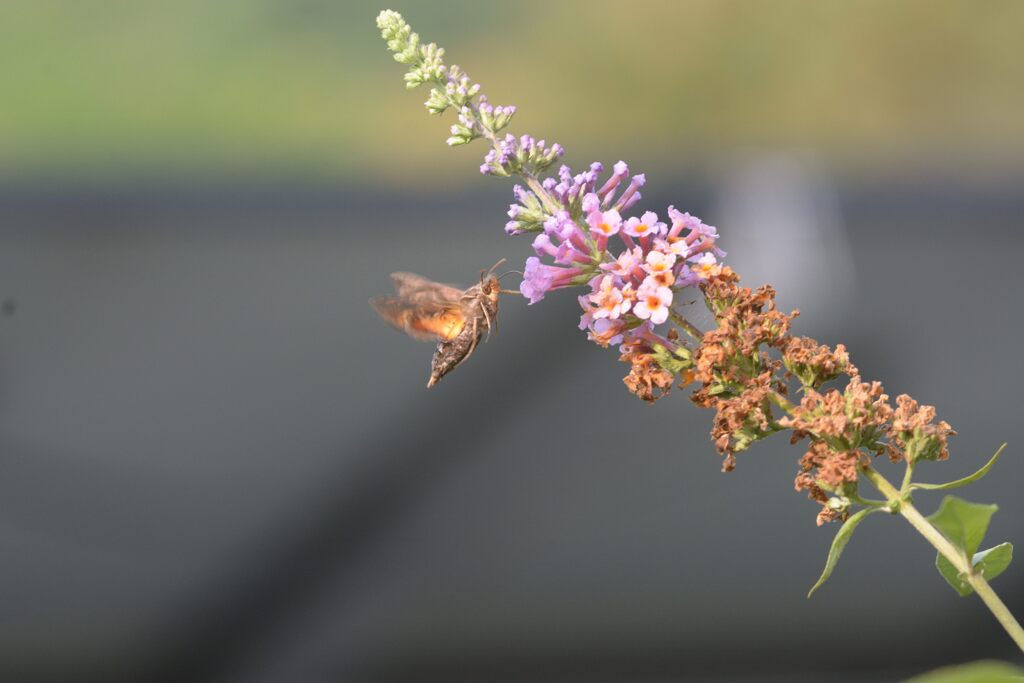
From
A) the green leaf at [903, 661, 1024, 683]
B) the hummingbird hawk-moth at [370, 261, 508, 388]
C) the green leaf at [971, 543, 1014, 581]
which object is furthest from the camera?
the hummingbird hawk-moth at [370, 261, 508, 388]

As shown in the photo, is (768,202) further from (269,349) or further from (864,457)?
(864,457)

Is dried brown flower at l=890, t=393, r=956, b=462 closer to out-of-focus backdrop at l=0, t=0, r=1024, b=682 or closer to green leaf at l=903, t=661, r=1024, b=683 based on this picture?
green leaf at l=903, t=661, r=1024, b=683

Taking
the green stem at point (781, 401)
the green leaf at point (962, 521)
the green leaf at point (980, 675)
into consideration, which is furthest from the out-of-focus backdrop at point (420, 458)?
the green leaf at point (980, 675)

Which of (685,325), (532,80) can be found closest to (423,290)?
(685,325)

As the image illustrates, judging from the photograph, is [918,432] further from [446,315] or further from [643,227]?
[446,315]

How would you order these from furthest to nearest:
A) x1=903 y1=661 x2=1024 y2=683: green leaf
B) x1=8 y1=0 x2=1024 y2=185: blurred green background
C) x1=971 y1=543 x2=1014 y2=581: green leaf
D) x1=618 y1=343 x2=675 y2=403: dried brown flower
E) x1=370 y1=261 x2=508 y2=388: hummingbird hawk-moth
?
x1=8 y1=0 x2=1024 y2=185: blurred green background → x1=370 y1=261 x2=508 y2=388: hummingbird hawk-moth → x1=618 y1=343 x2=675 y2=403: dried brown flower → x1=971 y1=543 x2=1014 y2=581: green leaf → x1=903 y1=661 x2=1024 y2=683: green leaf

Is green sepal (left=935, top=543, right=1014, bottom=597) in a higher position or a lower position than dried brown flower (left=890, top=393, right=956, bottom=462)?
lower

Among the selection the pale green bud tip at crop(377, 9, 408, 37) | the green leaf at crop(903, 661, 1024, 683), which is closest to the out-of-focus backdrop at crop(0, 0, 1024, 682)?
the pale green bud tip at crop(377, 9, 408, 37)
